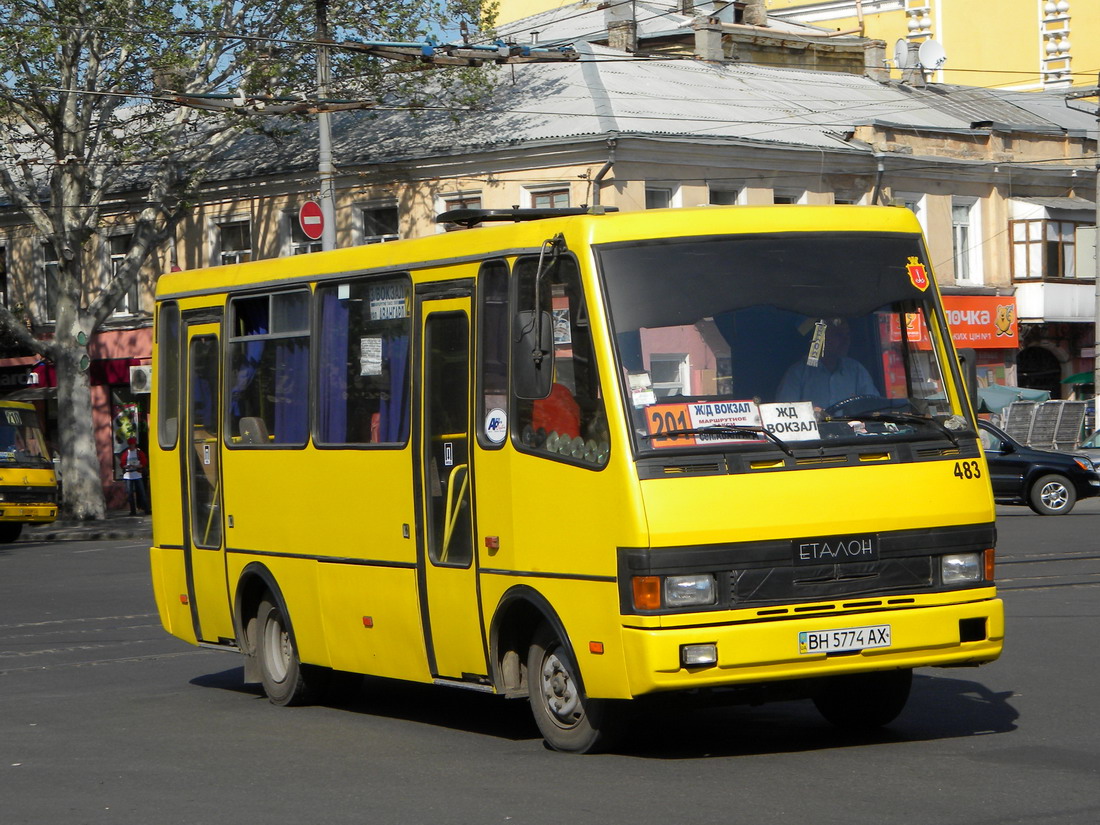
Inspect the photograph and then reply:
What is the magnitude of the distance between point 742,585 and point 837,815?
49.2 inches

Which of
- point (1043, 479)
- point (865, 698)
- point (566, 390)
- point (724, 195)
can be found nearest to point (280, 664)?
point (566, 390)

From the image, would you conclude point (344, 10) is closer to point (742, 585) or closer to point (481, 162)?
point (481, 162)

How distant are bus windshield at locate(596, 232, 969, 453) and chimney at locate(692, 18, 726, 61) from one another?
38631 millimetres

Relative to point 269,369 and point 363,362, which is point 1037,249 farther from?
point 363,362

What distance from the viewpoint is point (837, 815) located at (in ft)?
22.7

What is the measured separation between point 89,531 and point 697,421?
24713 millimetres

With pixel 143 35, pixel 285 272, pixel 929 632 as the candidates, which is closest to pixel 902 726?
pixel 929 632

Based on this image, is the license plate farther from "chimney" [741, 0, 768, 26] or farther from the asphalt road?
"chimney" [741, 0, 768, 26]

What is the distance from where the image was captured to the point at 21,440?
31.6 m

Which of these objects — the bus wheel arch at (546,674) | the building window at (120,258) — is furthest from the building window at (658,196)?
the bus wheel arch at (546,674)

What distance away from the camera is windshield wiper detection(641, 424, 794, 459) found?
26.3ft

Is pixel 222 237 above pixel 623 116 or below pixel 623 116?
below

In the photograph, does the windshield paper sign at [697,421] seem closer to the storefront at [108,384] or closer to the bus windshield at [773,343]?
the bus windshield at [773,343]

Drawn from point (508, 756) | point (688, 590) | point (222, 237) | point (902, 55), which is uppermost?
point (902, 55)
